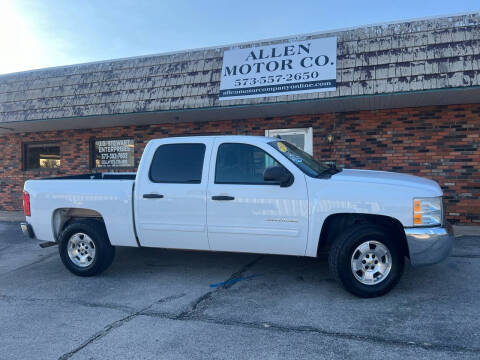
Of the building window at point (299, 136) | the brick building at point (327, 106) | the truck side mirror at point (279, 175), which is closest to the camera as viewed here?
the truck side mirror at point (279, 175)

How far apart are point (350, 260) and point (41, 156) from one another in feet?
36.7

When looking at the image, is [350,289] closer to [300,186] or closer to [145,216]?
[300,186]

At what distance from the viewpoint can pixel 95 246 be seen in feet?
17.2

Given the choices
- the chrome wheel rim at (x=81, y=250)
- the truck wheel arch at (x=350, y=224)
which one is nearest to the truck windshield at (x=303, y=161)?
the truck wheel arch at (x=350, y=224)

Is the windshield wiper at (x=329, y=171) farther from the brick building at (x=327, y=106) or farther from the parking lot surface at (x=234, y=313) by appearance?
the brick building at (x=327, y=106)

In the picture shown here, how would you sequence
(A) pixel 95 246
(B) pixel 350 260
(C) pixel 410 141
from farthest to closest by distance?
(C) pixel 410 141
(A) pixel 95 246
(B) pixel 350 260

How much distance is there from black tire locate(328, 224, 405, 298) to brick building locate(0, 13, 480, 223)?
159 inches

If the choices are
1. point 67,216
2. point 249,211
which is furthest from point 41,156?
point 249,211

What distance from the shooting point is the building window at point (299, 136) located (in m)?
9.40

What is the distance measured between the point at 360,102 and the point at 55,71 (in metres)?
8.46

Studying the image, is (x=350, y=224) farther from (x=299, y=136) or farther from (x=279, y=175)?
(x=299, y=136)

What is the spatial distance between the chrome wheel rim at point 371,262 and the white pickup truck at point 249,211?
0.01m

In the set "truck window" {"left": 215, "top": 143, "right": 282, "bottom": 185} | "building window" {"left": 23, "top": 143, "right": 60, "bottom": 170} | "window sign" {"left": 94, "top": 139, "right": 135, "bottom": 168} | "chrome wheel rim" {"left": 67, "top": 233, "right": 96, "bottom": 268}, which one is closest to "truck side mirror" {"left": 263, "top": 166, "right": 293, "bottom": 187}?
"truck window" {"left": 215, "top": 143, "right": 282, "bottom": 185}

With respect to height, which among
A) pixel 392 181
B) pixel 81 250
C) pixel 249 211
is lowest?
pixel 81 250
